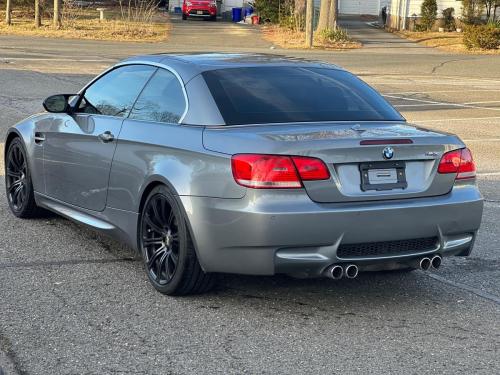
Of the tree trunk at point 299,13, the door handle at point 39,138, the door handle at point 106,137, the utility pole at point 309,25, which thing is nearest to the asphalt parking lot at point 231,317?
the door handle at point 39,138

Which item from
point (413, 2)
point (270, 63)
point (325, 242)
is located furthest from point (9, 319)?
point (413, 2)

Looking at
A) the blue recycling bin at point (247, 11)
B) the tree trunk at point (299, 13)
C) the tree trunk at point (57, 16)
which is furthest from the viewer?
the blue recycling bin at point (247, 11)

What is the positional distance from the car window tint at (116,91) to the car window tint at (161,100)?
0.11m

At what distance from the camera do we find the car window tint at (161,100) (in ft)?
20.2

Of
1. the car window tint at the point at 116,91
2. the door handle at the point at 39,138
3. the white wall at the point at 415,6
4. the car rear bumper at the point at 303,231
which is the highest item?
the white wall at the point at 415,6

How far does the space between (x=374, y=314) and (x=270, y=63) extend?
2.01m

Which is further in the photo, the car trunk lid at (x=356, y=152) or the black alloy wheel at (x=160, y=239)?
the black alloy wheel at (x=160, y=239)

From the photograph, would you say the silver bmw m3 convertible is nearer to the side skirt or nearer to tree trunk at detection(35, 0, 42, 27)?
the side skirt

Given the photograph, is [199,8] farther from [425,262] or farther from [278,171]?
[278,171]

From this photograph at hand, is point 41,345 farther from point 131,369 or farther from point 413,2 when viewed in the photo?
point 413,2

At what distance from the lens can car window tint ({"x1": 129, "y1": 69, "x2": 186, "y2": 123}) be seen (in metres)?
6.15

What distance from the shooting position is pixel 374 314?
562cm

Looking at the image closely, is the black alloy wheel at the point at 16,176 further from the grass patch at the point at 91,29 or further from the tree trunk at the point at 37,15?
the tree trunk at the point at 37,15

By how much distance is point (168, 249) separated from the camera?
5879 mm
